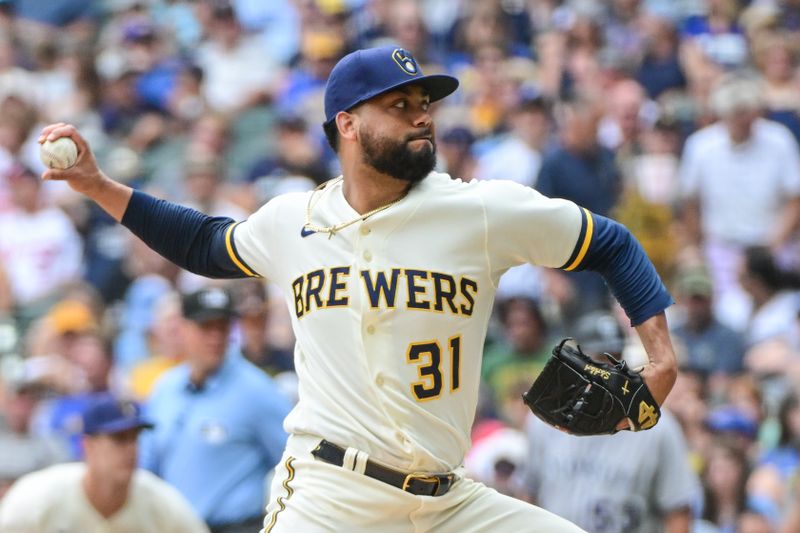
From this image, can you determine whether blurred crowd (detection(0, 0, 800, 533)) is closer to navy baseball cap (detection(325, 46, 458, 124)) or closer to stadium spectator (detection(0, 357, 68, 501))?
stadium spectator (detection(0, 357, 68, 501))

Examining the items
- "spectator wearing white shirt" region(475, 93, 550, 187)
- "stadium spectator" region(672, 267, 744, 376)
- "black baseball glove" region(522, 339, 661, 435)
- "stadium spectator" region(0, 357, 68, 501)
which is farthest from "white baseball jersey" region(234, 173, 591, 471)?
"spectator wearing white shirt" region(475, 93, 550, 187)

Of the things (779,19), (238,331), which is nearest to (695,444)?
(238,331)

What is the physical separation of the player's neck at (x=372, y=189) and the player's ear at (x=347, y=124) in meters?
0.11

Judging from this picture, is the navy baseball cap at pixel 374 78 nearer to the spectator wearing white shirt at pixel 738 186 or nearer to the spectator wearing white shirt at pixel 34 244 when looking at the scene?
the spectator wearing white shirt at pixel 738 186

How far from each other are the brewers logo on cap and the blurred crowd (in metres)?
2.60

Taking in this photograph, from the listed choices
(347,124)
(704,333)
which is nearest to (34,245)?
(704,333)

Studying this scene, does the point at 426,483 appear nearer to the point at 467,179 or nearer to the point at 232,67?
the point at 467,179

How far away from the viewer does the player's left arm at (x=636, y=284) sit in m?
5.05

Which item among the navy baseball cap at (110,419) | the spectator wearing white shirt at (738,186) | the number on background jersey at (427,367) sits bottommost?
the spectator wearing white shirt at (738,186)

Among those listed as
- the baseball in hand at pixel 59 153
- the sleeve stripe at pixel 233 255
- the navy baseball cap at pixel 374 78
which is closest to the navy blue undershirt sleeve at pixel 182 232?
the sleeve stripe at pixel 233 255

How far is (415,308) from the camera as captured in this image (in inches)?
197

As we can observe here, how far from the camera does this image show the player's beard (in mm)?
5086

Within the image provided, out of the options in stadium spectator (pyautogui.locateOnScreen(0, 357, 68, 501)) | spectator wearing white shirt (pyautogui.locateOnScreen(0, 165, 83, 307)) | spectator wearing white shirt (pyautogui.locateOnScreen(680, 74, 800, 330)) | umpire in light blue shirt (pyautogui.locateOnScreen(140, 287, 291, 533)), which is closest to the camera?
umpire in light blue shirt (pyautogui.locateOnScreen(140, 287, 291, 533))

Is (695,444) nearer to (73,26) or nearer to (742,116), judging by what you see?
(742,116)
